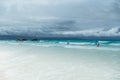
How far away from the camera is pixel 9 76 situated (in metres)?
9.82

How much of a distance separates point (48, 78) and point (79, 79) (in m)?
1.30

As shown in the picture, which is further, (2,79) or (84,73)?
(84,73)

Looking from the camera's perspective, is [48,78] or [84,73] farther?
[84,73]

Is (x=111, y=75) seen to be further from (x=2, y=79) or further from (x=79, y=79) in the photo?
(x=2, y=79)

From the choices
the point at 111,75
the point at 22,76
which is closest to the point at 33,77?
the point at 22,76

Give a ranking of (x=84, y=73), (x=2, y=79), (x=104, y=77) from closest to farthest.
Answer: (x=2, y=79) → (x=104, y=77) → (x=84, y=73)

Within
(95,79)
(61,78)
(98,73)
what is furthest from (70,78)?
(98,73)

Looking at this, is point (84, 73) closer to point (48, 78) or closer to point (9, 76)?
point (48, 78)

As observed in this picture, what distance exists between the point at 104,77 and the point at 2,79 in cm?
437

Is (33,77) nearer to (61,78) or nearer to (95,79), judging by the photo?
(61,78)

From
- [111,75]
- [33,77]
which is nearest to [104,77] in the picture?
[111,75]

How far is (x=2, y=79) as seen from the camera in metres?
9.13

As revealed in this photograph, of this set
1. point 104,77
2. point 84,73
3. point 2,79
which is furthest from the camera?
point 84,73

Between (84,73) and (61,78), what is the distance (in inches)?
63.1
